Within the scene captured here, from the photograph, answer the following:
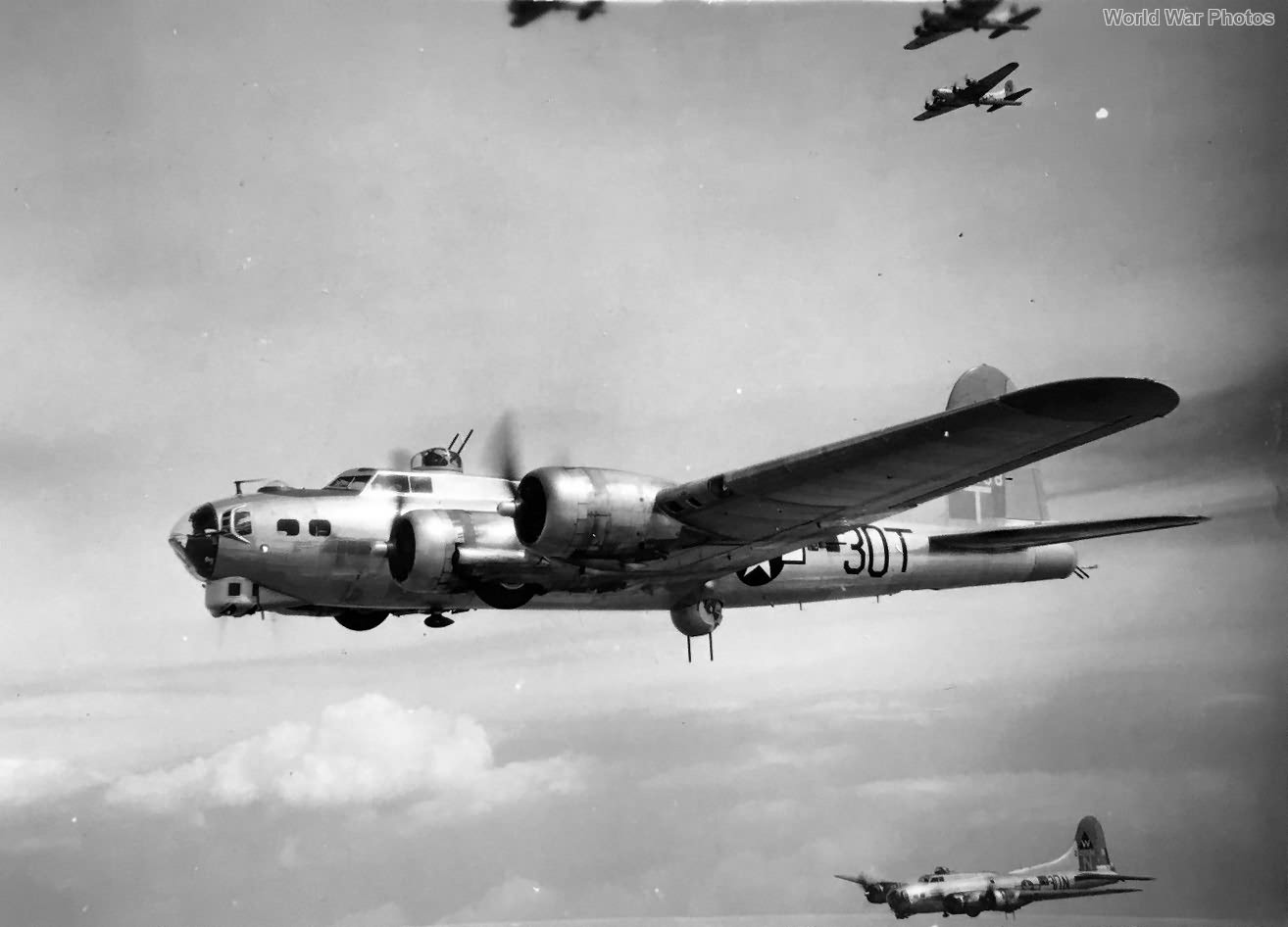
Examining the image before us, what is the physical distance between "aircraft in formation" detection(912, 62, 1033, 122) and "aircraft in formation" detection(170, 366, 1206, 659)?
8.70ft

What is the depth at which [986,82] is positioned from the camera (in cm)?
1106

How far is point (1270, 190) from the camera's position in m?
11.0

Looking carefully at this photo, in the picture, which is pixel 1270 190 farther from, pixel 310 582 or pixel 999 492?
pixel 310 582

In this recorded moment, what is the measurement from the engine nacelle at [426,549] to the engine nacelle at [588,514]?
80cm

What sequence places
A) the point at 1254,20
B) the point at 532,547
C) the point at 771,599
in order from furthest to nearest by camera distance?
the point at 771,599 < the point at 1254,20 < the point at 532,547

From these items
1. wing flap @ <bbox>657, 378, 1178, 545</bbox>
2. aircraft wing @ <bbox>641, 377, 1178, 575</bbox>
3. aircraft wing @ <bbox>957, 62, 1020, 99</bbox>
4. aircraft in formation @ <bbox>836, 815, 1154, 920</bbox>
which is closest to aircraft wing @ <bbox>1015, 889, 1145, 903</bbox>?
aircraft in formation @ <bbox>836, 815, 1154, 920</bbox>

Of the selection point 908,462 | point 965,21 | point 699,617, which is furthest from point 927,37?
point 699,617

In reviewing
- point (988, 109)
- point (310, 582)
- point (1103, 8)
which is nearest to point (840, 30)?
point (988, 109)

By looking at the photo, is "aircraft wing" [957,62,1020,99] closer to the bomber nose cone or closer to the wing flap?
the wing flap

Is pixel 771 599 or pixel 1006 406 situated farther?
pixel 771 599

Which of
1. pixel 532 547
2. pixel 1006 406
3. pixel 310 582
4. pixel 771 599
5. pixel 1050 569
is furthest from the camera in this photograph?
pixel 1050 569

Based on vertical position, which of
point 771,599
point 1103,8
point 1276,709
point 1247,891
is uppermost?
point 1103,8

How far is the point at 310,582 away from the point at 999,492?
7.16 meters

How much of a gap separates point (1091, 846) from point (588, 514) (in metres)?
6.25
